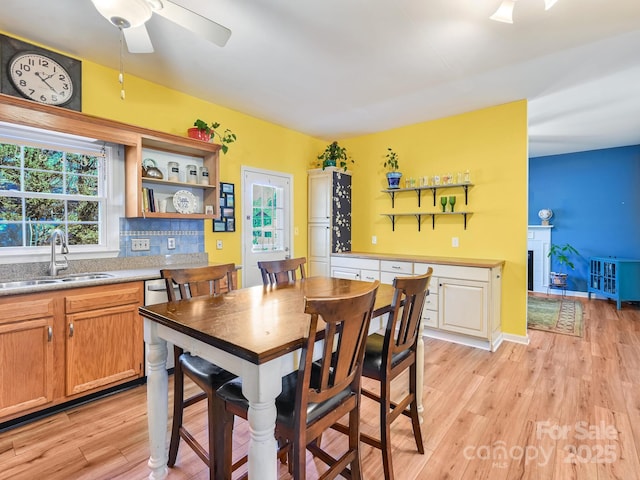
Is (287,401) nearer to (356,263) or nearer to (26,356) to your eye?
(26,356)

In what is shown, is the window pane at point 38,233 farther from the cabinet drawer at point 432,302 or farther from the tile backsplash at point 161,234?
the cabinet drawer at point 432,302

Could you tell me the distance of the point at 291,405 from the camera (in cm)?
125

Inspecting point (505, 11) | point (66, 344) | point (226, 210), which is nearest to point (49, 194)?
point (66, 344)

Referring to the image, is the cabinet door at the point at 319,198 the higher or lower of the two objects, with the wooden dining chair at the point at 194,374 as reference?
higher

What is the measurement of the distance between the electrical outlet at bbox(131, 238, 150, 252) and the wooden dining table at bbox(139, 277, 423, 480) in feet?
5.05

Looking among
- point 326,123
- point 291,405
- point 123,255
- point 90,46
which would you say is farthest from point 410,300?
point 326,123

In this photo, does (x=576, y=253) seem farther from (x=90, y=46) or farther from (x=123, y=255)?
(x=90, y=46)

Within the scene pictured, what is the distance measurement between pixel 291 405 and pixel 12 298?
74.6 inches

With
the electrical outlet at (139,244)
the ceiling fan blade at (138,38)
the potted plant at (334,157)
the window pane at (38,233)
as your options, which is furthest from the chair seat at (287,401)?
the potted plant at (334,157)

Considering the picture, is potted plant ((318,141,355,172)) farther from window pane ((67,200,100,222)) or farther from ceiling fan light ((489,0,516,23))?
ceiling fan light ((489,0,516,23))

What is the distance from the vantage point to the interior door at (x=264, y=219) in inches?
156

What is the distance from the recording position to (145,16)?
1.68 meters

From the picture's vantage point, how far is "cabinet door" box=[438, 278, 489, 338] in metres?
3.31

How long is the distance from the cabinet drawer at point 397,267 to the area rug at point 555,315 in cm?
182
